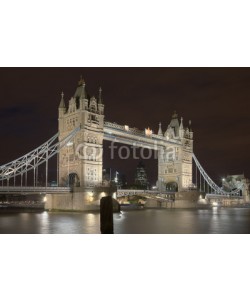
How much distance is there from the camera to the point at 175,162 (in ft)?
183

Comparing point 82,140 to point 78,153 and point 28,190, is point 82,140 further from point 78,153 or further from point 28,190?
point 28,190

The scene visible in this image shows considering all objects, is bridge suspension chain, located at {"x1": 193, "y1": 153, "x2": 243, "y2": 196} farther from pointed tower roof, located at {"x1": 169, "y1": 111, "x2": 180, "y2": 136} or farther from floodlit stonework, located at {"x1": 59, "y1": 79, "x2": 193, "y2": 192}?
floodlit stonework, located at {"x1": 59, "y1": 79, "x2": 193, "y2": 192}

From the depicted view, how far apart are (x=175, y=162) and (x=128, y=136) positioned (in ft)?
45.3

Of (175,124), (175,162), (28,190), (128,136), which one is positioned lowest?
(28,190)

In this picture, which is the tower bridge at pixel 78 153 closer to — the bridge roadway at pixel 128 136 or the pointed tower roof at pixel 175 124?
the bridge roadway at pixel 128 136

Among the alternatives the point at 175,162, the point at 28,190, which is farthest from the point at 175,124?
the point at 28,190

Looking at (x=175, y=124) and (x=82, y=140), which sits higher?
(x=175, y=124)

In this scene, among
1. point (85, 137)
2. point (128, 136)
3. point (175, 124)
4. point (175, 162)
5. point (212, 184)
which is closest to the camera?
point (85, 137)

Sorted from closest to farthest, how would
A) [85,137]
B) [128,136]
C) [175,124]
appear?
[85,137]
[128,136]
[175,124]

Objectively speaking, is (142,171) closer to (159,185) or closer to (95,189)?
(159,185)

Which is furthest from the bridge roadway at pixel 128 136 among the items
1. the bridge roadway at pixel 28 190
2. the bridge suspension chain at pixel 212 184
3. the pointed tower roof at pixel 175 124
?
the bridge suspension chain at pixel 212 184

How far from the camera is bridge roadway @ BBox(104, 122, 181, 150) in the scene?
42047 millimetres

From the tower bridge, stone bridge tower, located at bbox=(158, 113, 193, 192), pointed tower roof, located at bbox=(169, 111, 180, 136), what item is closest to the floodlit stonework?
the tower bridge
